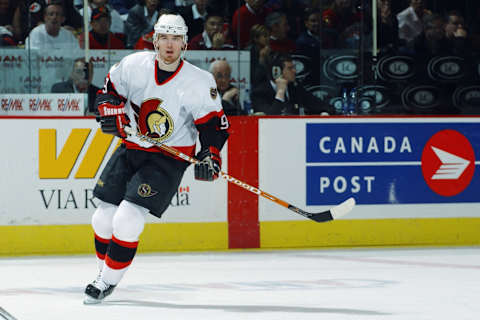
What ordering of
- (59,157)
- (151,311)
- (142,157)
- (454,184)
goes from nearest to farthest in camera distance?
(151,311) < (142,157) < (59,157) < (454,184)

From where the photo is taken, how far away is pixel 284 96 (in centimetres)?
626

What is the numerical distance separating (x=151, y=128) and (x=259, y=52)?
2.29m

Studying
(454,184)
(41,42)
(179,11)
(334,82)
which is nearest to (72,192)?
(41,42)

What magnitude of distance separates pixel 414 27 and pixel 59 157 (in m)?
2.57

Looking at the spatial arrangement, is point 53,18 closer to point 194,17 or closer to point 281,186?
point 194,17

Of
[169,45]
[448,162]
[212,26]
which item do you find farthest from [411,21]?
[169,45]

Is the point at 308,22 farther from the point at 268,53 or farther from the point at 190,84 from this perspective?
the point at 190,84

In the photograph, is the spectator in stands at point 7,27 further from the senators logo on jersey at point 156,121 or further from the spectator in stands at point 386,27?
the spectator in stands at point 386,27

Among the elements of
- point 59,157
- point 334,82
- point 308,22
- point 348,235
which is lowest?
point 348,235

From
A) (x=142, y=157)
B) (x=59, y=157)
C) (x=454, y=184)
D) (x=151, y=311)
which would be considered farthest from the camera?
(x=454, y=184)

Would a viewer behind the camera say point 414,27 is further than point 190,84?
Yes

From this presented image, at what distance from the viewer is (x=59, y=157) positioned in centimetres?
579

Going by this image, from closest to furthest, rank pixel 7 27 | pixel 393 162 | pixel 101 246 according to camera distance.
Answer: pixel 101 246, pixel 7 27, pixel 393 162

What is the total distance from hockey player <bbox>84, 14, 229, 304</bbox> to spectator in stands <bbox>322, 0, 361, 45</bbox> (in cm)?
226
